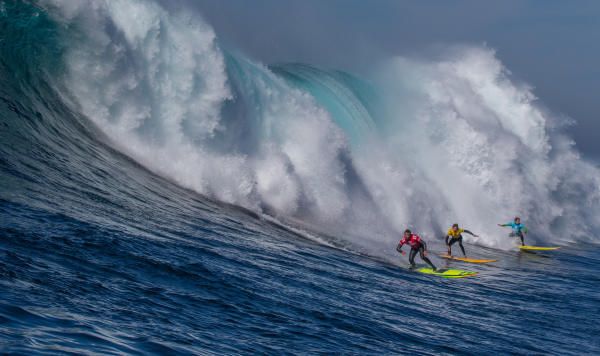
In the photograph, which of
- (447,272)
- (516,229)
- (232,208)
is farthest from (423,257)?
(516,229)

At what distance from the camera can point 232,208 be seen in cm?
1557

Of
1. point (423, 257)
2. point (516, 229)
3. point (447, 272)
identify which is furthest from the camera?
point (516, 229)

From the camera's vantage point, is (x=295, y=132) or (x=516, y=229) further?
(x=516, y=229)

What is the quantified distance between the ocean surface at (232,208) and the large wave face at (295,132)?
6 centimetres

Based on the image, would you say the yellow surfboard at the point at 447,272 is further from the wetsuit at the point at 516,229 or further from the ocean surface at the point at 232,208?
the wetsuit at the point at 516,229

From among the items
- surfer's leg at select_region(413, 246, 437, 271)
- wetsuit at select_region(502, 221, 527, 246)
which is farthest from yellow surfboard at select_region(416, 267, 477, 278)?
wetsuit at select_region(502, 221, 527, 246)

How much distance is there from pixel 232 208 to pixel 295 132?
177 inches

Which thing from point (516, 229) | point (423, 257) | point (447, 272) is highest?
point (516, 229)

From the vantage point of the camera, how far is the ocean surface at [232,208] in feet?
23.6

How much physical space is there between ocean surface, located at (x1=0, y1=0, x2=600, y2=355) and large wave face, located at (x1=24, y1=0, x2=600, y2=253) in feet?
0.20

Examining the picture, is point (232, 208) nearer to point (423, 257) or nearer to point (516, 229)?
point (423, 257)

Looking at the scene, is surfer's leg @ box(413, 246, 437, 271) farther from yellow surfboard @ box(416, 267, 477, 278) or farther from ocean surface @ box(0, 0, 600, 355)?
ocean surface @ box(0, 0, 600, 355)

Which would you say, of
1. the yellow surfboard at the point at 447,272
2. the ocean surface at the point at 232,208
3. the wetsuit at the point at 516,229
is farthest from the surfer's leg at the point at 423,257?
the wetsuit at the point at 516,229

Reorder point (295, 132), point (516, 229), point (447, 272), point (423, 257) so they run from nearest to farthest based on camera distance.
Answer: point (447, 272) → point (423, 257) → point (295, 132) → point (516, 229)
